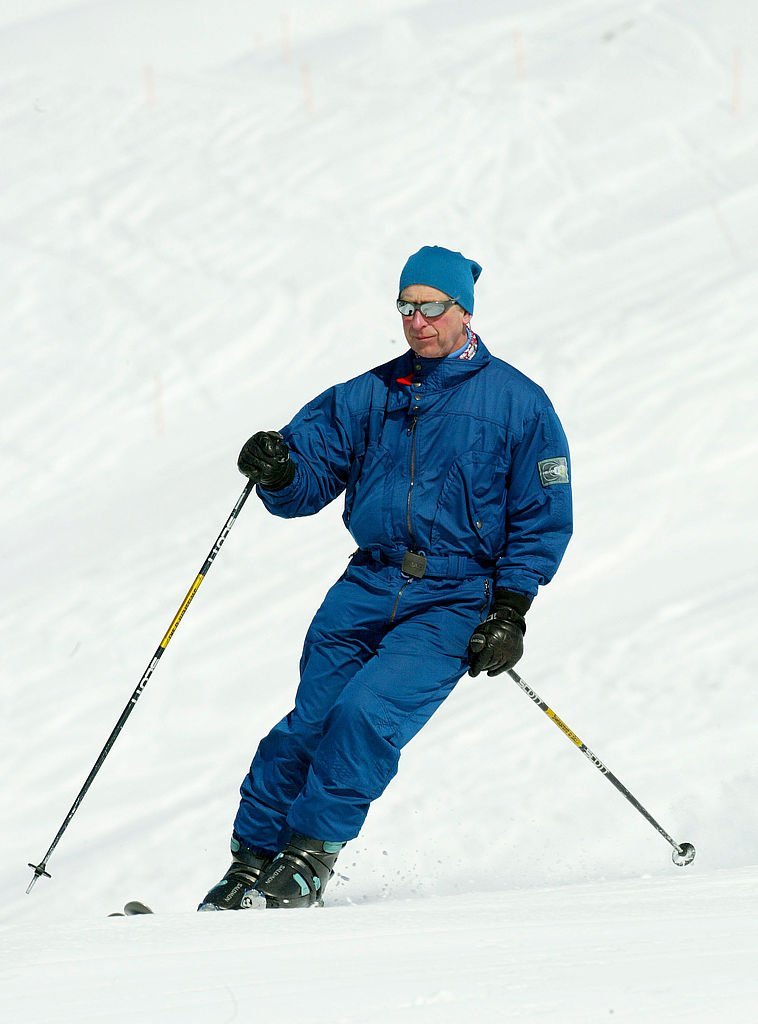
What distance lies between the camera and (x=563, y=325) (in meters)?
11.9

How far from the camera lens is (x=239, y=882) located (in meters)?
4.54

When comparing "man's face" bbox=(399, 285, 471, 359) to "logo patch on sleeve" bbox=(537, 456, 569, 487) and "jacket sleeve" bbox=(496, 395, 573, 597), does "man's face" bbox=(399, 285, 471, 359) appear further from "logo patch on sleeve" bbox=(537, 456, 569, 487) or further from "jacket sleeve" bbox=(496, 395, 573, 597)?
"logo patch on sleeve" bbox=(537, 456, 569, 487)

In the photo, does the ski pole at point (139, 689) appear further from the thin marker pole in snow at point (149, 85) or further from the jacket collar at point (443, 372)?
the thin marker pole in snow at point (149, 85)

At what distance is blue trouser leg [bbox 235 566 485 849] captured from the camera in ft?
14.1

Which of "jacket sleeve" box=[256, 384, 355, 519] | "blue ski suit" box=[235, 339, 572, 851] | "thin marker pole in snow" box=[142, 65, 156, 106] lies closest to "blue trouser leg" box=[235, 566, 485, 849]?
"blue ski suit" box=[235, 339, 572, 851]

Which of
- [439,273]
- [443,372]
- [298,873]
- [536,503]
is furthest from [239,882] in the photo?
[439,273]

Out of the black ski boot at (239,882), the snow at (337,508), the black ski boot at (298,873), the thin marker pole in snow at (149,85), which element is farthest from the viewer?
the thin marker pole in snow at (149,85)

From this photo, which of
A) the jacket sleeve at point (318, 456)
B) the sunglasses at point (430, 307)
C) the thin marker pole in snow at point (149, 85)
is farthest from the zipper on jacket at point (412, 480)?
the thin marker pole in snow at point (149, 85)

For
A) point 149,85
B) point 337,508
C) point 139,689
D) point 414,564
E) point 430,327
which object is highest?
point 149,85

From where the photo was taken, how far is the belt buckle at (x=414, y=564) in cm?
447

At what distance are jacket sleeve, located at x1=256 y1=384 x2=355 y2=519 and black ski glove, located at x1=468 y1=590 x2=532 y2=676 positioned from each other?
0.73 m

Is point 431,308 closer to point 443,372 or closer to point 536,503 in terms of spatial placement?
point 443,372

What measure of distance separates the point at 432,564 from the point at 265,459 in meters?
0.65

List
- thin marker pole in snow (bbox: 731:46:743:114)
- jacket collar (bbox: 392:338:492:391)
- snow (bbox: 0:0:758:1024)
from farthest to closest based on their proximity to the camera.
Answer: thin marker pole in snow (bbox: 731:46:743:114), jacket collar (bbox: 392:338:492:391), snow (bbox: 0:0:758:1024)
